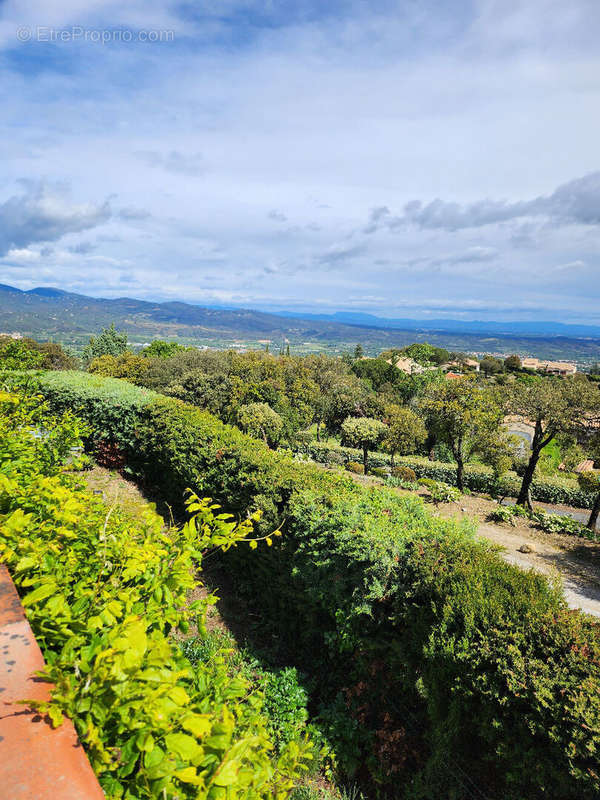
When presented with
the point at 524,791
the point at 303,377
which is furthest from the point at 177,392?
the point at 524,791

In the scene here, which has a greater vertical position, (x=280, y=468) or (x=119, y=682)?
(x=119, y=682)

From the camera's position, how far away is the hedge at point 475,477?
74.5ft

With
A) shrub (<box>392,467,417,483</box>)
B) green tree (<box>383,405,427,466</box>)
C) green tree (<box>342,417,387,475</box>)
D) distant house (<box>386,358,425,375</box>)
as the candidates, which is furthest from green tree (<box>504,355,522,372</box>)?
shrub (<box>392,467,417,483</box>)

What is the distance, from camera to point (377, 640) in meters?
5.41

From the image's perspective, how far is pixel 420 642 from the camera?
16.0 feet

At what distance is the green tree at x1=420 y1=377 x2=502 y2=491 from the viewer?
62.1 feet

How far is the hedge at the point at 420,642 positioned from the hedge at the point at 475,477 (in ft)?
60.3

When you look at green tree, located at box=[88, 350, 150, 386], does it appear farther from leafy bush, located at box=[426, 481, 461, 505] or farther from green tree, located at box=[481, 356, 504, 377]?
green tree, located at box=[481, 356, 504, 377]

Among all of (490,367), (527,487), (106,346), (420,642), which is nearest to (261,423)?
(527,487)

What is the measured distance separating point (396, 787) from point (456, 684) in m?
1.54

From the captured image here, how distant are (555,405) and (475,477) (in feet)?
32.5

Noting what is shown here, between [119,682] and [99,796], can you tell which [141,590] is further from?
[99,796]

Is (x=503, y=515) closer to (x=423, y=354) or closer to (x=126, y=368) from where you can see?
(x=126, y=368)

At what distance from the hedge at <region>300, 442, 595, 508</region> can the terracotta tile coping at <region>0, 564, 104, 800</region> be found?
969 inches
